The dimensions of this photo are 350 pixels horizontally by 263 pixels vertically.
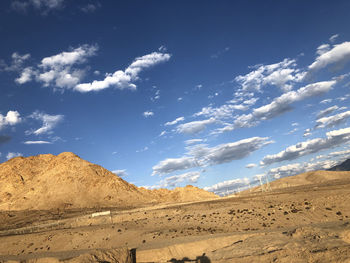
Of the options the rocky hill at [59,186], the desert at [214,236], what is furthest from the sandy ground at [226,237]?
the rocky hill at [59,186]

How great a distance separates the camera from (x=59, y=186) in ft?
279

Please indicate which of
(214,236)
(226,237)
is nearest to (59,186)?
(214,236)

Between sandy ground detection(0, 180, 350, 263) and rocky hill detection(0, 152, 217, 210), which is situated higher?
rocky hill detection(0, 152, 217, 210)

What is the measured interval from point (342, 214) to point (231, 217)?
30.8 ft

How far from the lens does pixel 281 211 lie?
23906 mm

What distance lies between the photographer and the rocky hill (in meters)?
79.2

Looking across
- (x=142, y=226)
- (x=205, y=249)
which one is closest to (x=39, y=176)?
(x=142, y=226)

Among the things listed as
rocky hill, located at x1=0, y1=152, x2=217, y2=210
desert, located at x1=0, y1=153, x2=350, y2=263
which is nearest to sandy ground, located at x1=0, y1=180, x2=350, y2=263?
desert, located at x1=0, y1=153, x2=350, y2=263

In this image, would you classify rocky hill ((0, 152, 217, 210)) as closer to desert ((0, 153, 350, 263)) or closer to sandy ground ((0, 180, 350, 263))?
desert ((0, 153, 350, 263))

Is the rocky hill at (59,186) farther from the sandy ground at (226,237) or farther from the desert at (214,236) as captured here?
the sandy ground at (226,237)

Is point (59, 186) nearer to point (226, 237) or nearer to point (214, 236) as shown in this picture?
point (214, 236)

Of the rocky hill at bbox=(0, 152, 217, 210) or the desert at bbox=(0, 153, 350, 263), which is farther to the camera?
the rocky hill at bbox=(0, 152, 217, 210)

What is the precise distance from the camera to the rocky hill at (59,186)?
260 ft

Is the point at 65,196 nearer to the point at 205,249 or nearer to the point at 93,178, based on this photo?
the point at 93,178
